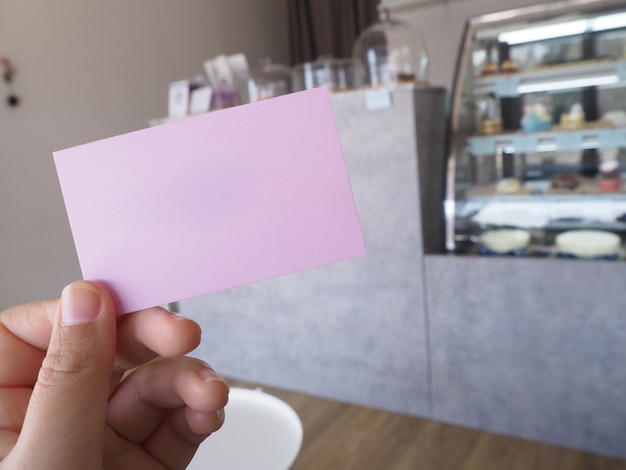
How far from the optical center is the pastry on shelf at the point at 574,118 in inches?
80.2

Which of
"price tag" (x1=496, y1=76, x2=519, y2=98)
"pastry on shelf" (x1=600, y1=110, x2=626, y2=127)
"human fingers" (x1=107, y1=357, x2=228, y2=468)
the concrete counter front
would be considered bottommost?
the concrete counter front

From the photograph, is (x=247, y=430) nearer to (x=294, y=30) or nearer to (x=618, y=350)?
(x=618, y=350)

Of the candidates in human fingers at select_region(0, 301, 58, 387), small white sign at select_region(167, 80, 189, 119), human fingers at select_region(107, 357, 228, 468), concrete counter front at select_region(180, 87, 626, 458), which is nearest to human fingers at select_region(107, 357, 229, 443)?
human fingers at select_region(107, 357, 228, 468)

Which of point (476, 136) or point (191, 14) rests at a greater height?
point (191, 14)

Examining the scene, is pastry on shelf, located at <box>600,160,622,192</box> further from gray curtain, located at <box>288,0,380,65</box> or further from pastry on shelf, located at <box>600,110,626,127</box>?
gray curtain, located at <box>288,0,380,65</box>

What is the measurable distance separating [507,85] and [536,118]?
18 cm

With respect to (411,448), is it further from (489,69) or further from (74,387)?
(74,387)

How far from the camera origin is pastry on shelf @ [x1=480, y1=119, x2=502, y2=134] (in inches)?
86.2

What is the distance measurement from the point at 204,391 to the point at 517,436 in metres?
1.89

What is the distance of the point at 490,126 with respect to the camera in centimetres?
220

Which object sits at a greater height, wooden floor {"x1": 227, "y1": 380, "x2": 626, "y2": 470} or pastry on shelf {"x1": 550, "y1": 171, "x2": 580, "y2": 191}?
pastry on shelf {"x1": 550, "y1": 171, "x2": 580, "y2": 191}

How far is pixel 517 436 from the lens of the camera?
206 centimetres

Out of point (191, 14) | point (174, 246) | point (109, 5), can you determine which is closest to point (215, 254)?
point (174, 246)

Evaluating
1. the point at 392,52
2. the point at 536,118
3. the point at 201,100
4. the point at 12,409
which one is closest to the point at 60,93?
the point at 201,100
